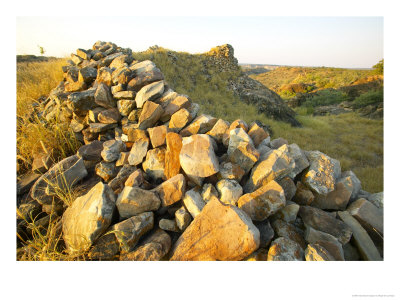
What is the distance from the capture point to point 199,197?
1.64 m

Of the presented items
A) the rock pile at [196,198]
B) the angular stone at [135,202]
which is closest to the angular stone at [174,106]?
the rock pile at [196,198]

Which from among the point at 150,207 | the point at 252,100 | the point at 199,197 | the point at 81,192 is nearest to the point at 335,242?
the point at 199,197

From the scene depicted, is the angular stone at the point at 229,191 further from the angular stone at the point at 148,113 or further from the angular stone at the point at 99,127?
the angular stone at the point at 99,127

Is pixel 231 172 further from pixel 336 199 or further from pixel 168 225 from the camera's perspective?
pixel 336 199

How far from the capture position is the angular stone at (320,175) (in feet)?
5.88

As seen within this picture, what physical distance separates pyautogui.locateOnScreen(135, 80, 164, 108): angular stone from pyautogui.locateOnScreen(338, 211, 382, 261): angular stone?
233 cm

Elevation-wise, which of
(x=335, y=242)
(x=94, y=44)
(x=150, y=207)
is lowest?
(x=335, y=242)

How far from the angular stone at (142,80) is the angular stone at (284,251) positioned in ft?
7.82

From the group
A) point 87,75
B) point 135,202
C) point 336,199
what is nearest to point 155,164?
point 135,202

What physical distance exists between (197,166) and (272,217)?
0.74 metres

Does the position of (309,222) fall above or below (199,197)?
below

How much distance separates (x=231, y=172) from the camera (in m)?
1.72

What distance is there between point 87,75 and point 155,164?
7.06 feet

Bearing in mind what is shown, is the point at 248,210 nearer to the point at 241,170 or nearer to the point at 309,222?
the point at 241,170
